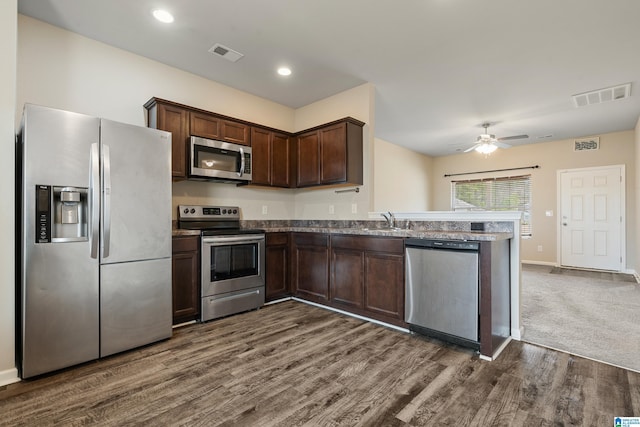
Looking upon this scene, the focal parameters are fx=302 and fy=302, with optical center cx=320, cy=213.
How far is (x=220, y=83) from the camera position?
3842 mm

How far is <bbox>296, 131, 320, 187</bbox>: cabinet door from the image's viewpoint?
157 inches

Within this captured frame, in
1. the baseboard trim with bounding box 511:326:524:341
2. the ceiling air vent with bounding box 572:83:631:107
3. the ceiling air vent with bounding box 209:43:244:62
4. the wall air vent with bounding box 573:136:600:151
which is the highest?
the ceiling air vent with bounding box 209:43:244:62

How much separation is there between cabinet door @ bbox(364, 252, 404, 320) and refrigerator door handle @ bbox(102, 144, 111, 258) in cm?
227

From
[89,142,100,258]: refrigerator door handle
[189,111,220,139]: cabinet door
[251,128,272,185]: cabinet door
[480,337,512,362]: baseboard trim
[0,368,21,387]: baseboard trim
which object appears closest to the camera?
[0,368,21,387]: baseboard trim

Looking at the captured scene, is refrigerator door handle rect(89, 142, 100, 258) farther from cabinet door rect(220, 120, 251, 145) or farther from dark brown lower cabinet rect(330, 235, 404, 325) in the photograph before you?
dark brown lower cabinet rect(330, 235, 404, 325)

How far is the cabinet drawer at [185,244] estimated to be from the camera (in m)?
2.90

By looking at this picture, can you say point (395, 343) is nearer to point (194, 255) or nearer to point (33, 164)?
point (194, 255)

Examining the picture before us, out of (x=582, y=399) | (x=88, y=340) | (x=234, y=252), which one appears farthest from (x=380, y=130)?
(x=88, y=340)

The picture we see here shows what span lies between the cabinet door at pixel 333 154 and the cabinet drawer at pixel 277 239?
0.85 m

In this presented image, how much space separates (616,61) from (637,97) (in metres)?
1.52

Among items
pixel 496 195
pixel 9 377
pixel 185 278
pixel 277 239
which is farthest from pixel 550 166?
pixel 9 377

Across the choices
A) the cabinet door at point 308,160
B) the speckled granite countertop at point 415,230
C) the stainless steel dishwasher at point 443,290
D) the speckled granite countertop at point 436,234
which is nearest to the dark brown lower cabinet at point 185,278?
Result: the speckled granite countertop at point 415,230

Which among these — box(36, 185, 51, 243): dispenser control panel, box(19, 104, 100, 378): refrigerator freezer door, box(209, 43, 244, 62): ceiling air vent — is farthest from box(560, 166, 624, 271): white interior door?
box(36, 185, 51, 243): dispenser control panel

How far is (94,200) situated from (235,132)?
180cm
